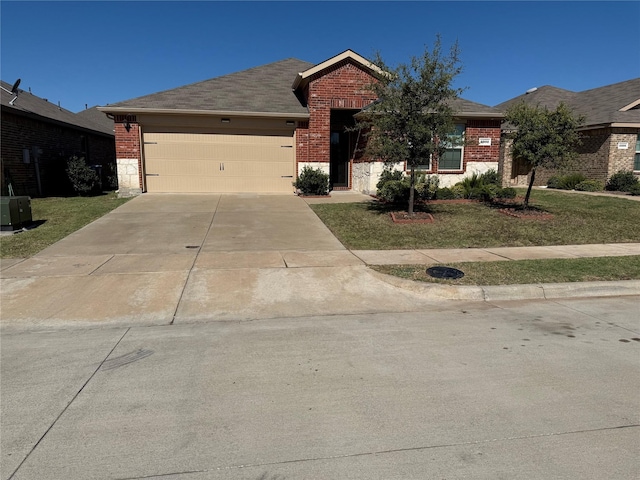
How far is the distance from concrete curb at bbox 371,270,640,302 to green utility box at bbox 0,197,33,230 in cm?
908

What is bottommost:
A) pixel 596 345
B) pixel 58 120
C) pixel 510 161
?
pixel 596 345

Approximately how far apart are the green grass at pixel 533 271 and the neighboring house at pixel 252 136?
9.18 m

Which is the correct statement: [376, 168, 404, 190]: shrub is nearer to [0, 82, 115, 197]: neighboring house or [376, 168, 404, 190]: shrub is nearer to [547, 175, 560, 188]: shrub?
[547, 175, 560, 188]: shrub

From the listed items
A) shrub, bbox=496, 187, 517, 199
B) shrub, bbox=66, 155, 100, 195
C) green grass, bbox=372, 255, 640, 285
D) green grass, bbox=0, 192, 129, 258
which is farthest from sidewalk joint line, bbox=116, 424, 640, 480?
shrub, bbox=66, 155, 100, 195

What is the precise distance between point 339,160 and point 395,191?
5.61m

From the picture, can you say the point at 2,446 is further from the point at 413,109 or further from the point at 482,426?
the point at 413,109

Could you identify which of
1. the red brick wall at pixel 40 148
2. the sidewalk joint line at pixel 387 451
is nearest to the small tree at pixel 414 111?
the sidewalk joint line at pixel 387 451

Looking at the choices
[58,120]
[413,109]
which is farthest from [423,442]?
[58,120]

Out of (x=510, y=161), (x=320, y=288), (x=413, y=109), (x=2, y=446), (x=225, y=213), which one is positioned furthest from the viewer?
(x=510, y=161)

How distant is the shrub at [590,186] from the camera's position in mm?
19250

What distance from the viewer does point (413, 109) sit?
11.2m

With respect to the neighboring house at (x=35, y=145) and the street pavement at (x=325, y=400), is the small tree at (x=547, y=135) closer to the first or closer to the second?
the street pavement at (x=325, y=400)

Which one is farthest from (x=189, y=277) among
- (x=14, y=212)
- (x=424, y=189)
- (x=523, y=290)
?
(x=424, y=189)

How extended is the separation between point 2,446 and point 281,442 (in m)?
1.88
